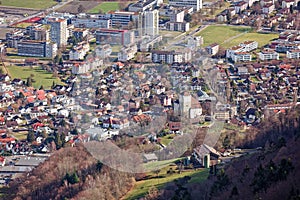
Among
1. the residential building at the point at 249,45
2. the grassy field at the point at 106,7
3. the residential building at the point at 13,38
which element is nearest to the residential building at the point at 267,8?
the residential building at the point at 249,45

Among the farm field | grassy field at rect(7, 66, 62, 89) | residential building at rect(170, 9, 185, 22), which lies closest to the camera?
grassy field at rect(7, 66, 62, 89)

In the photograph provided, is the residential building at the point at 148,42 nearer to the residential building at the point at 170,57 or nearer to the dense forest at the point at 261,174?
the residential building at the point at 170,57

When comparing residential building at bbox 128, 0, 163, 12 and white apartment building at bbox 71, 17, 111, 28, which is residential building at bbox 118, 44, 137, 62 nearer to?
white apartment building at bbox 71, 17, 111, 28

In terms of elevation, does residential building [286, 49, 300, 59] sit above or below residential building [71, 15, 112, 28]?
below

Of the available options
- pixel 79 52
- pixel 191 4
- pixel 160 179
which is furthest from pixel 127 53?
pixel 160 179

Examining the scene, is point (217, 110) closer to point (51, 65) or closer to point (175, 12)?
point (51, 65)

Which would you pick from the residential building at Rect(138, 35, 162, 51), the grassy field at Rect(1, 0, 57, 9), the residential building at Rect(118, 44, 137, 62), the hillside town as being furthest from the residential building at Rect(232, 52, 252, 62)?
the grassy field at Rect(1, 0, 57, 9)

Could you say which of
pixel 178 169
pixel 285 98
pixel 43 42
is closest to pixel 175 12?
pixel 43 42
